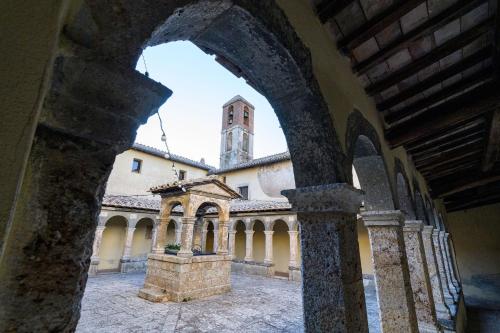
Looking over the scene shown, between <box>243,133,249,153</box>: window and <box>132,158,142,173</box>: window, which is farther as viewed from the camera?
<box>243,133,249,153</box>: window

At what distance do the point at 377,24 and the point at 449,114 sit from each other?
2.13 m

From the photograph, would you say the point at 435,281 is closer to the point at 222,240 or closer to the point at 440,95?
the point at 440,95

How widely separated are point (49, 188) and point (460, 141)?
7.09 meters

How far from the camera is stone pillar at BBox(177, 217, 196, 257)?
744 centimetres

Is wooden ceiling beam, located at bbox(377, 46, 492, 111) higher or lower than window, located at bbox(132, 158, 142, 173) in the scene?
lower

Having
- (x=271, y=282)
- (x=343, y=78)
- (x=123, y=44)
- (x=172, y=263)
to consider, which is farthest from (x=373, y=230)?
(x=271, y=282)

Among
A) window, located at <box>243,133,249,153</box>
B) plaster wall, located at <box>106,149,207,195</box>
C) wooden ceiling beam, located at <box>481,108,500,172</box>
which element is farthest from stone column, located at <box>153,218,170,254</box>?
window, located at <box>243,133,249,153</box>

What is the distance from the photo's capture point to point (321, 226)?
6.63 feet

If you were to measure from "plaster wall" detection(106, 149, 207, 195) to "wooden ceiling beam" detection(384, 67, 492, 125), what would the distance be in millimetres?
14064

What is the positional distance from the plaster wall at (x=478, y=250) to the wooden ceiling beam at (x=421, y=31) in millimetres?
13684

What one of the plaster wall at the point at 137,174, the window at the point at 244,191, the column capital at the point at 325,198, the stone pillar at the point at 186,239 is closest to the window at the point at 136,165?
the plaster wall at the point at 137,174

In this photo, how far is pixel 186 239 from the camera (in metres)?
7.66

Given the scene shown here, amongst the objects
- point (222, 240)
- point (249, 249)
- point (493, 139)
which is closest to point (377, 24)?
point (493, 139)

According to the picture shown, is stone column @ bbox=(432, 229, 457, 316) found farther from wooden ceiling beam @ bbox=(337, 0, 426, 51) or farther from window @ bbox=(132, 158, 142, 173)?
window @ bbox=(132, 158, 142, 173)
